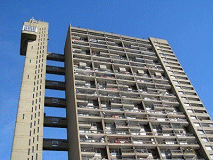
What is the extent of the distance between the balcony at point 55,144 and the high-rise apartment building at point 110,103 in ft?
0.63

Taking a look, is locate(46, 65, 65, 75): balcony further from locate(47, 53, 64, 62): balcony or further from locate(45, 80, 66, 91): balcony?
locate(45, 80, 66, 91): balcony

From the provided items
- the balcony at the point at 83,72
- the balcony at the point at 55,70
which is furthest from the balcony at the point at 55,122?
the balcony at the point at 55,70

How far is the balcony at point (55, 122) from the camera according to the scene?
2082 inches

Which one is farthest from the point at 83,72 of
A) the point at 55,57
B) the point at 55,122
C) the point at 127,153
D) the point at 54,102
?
the point at 127,153

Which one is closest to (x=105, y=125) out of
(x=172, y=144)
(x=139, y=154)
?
(x=139, y=154)

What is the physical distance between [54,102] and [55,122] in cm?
545

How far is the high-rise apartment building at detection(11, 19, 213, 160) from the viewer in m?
45.8

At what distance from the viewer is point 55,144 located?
49.5 metres

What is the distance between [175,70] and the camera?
68.7 m

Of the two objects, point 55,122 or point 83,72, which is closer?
point 55,122

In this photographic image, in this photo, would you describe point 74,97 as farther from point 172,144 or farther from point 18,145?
point 172,144

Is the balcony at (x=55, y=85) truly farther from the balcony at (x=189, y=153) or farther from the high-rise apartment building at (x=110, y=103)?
the balcony at (x=189, y=153)

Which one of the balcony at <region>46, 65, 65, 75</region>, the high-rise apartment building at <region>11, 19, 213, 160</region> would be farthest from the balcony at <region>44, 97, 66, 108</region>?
the balcony at <region>46, 65, 65, 75</region>

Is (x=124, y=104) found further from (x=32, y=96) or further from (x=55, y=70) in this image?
(x=55, y=70)
